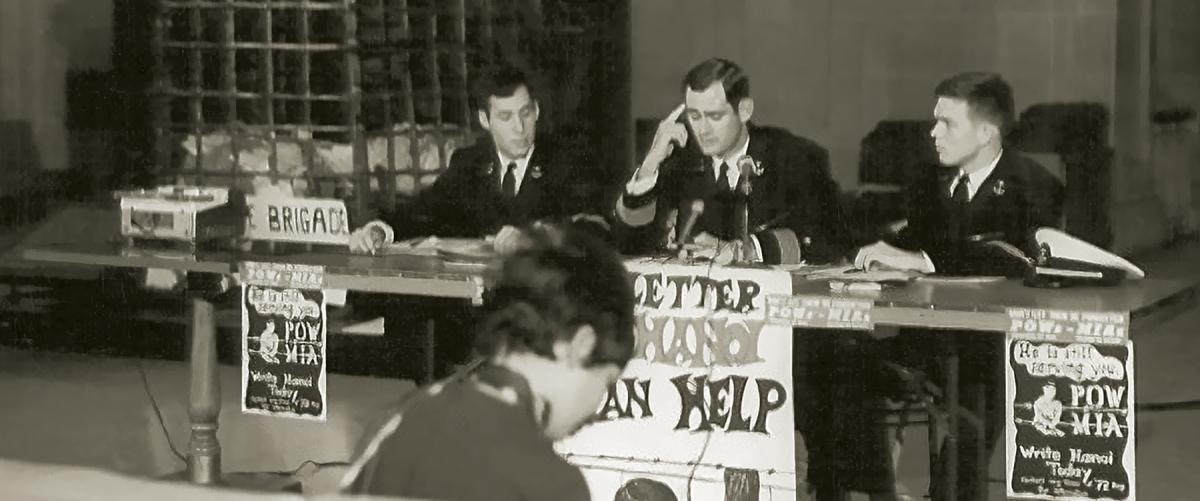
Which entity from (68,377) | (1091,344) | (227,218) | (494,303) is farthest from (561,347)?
(68,377)

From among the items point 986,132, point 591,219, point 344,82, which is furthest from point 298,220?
point 986,132

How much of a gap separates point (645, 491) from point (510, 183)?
583 millimetres

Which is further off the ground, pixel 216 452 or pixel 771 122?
pixel 771 122

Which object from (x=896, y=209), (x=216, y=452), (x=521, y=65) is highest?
(x=521, y=65)

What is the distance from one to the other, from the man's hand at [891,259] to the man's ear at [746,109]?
28cm

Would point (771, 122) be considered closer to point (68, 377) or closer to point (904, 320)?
point (904, 320)

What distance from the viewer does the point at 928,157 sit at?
2.61 m

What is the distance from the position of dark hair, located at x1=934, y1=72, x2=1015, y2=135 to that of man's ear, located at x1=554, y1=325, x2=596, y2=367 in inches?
28.8

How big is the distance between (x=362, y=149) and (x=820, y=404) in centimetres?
94

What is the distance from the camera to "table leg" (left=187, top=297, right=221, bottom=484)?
3344mm

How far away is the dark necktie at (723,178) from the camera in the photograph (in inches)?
111

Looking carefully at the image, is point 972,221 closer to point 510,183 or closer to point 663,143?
point 663,143

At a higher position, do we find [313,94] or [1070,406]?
[313,94]

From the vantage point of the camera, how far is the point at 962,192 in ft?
8.61
